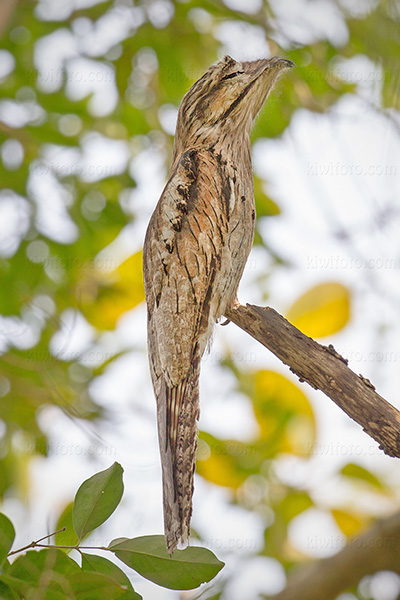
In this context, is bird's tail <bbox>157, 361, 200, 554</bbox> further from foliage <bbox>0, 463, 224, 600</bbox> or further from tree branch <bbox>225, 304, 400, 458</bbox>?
tree branch <bbox>225, 304, 400, 458</bbox>

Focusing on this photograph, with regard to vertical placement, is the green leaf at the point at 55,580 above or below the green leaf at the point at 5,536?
below

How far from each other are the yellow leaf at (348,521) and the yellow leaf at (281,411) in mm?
477

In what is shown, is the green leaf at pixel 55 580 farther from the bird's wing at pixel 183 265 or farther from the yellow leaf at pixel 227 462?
the yellow leaf at pixel 227 462

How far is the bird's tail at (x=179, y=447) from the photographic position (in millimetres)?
1390

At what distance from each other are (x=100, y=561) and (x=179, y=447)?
0.35m

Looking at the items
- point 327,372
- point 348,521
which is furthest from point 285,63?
point 348,521

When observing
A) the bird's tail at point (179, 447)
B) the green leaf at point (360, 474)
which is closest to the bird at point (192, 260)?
the bird's tail at point (179, 447)

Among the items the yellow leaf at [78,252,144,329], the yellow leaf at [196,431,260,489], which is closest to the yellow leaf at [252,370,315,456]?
the yellow leaf at [196,431,260,489]

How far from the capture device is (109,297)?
3.65 metres

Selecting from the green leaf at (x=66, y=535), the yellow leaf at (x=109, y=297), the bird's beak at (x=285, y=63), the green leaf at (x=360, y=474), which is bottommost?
the green leaf at (x=66, y=535)

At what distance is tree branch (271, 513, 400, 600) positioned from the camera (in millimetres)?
2637

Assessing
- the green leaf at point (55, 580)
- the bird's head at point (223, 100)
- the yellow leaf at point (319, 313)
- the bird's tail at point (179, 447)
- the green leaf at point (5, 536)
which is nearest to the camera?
the green leaf at point (55, 580)

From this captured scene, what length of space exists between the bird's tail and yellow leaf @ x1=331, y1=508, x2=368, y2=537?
231 centimetres

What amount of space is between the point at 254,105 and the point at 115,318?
2.02 metres
